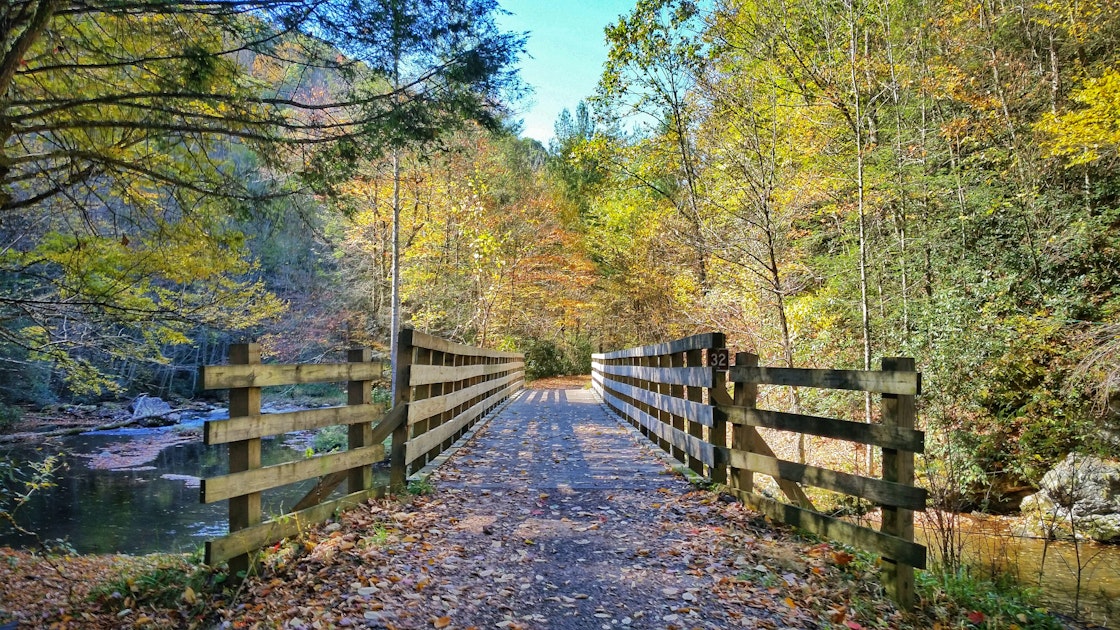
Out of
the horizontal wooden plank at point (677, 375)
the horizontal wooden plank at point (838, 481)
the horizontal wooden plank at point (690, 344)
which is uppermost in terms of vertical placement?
the horizontal wooden plank at point (690, 344)

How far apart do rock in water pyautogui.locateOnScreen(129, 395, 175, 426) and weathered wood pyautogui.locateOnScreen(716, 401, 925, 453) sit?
2370cm

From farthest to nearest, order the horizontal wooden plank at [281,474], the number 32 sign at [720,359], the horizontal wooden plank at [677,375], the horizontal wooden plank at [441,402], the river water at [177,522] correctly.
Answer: the river water at [177,522] < the horizontal wooden plank at [441,402] < the horizontal wooden plank at [677,375] < the number 32 sign at [720,359] < the horizontal wooden plank at [281,474]

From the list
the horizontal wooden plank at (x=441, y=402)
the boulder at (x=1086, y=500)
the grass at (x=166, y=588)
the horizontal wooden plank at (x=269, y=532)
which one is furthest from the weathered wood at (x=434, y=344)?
the boulder at (x=1086, y=500)

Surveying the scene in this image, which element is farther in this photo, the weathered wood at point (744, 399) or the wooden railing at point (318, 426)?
the weathered wood at point (744, 399)

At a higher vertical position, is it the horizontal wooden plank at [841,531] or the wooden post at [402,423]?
the wooden post at [402,423]

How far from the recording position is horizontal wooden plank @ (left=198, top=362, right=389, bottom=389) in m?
3.44

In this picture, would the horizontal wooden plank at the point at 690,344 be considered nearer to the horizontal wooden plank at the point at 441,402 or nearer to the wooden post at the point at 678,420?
the wooden post at the point at 678,420

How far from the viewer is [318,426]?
14.1 ft

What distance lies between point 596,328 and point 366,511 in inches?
1160

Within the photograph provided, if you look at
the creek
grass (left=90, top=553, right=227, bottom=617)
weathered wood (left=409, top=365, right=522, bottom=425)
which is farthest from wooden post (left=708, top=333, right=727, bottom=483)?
the creek

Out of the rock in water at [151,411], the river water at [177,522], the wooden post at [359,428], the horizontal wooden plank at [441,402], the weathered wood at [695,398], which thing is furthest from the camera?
the rock in water at [151,411]

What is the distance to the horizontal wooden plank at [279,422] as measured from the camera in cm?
341

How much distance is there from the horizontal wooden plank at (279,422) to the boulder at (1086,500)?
9386 millimetres

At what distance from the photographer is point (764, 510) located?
455 centimetres
